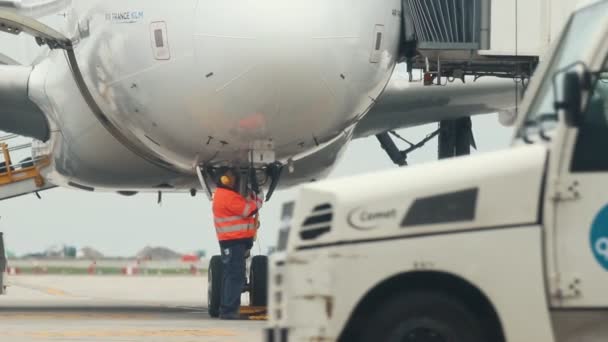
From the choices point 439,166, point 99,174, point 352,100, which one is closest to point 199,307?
point 99,174

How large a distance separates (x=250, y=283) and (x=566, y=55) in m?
11.1

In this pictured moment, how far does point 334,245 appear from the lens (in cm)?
816

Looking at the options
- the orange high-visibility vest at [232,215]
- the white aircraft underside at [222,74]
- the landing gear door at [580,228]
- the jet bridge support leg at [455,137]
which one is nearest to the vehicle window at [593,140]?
the landing gear door at [580,228]

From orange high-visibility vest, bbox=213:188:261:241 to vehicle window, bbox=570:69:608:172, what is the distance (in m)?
8.86

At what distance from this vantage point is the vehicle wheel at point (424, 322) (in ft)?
26.8

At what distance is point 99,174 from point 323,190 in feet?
44.2

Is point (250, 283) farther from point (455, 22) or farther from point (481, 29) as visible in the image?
point (481, 29)

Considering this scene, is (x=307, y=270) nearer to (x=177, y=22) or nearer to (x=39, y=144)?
(x=177, y=22)

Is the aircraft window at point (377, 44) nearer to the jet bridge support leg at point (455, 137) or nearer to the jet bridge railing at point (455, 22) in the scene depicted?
the jet bridge railing at point (455, 22)

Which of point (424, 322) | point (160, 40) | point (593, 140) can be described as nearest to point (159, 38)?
point (160, 40)

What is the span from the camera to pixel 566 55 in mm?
8922

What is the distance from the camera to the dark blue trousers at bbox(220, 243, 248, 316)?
56.4 ft

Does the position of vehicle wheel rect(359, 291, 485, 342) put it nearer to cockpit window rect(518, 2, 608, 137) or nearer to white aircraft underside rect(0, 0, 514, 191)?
cockpit window rect(518, 2, 608, 137)

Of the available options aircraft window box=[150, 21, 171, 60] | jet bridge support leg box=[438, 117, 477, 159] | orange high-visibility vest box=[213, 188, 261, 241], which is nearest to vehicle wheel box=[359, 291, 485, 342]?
aircraft window box=[150, 21, 171, 60]
